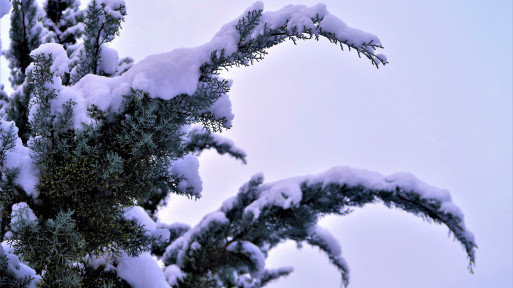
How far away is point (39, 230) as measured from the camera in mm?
2309

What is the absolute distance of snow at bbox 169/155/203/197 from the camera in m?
2.97

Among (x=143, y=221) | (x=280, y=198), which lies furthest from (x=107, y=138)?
(x=280, y=198)

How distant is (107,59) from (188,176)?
94 centimetres

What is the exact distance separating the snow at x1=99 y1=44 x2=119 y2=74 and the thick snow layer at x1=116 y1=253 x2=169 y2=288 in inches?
48.7

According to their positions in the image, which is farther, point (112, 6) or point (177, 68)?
point (112, 6)

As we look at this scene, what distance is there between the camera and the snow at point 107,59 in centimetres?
290

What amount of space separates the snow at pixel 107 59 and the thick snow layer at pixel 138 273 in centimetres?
124

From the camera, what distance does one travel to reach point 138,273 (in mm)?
2797

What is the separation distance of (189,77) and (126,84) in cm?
34

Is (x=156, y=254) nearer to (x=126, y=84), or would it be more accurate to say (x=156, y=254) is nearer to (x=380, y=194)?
(x=380, y=194)

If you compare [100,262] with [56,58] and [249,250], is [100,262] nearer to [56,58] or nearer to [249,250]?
[56,58]

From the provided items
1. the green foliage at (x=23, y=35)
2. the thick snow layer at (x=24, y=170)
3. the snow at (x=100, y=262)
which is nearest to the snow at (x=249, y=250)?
the snow at (x=100, y=262)

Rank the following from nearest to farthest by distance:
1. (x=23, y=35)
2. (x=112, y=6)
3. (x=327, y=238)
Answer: (x=112, y=6) → (x=327, y=238) → (x=23, y=35)

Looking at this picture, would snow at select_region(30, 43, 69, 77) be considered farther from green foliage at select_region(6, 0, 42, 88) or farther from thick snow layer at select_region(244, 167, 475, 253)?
green foliage at select_region(6, 0, 42, 88)
